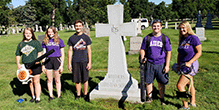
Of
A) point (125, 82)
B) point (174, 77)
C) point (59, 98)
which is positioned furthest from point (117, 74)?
point (174, 77)

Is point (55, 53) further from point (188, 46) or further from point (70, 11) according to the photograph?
point (70, 11)

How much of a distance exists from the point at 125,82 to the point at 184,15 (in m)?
56.5

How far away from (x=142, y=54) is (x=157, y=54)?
31 cm

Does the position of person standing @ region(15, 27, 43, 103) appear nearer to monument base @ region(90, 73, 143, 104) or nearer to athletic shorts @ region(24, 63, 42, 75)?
athletic shorts @ region(24, 63, 42, 75)

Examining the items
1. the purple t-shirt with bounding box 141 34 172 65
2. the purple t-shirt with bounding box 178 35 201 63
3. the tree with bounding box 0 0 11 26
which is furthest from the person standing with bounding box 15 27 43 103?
the tree with bounding box 0 0 11 26

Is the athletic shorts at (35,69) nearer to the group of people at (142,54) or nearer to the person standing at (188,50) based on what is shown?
the group of people at (142,54)

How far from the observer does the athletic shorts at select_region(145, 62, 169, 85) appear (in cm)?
333

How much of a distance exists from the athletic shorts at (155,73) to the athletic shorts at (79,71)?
1.39 m

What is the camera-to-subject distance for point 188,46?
3.12 metres

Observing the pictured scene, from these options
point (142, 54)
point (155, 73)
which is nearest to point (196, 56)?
point (155, 73)

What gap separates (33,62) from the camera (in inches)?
144

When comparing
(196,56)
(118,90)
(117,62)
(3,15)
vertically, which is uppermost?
(3,15)

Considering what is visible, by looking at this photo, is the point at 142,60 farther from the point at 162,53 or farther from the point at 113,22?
the point at 113,22

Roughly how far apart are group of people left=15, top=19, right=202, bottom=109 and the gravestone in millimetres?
466
